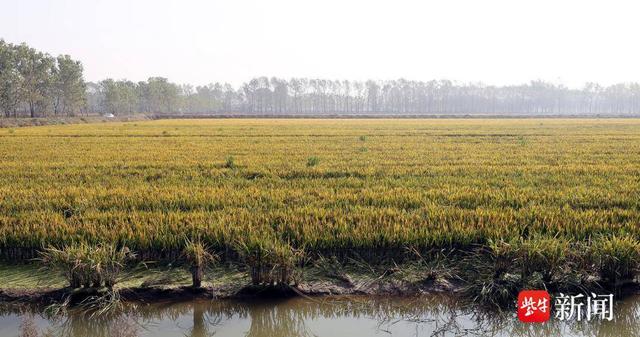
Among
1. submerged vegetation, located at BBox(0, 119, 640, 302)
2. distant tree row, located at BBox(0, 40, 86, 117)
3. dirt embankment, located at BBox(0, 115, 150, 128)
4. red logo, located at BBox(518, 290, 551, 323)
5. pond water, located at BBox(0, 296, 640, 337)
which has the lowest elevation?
pond water, located at BBox(0, 296, 640, 337)

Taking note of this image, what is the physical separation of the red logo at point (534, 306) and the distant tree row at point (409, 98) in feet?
473

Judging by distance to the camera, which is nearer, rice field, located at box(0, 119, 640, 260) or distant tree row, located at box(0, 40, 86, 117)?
rice field, located at box(0, 119, 640, 260)

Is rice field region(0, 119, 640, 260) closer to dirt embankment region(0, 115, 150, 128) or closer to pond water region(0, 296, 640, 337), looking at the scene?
pond water region(0, 296, 640, 337)

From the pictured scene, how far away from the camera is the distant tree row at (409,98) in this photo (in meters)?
158

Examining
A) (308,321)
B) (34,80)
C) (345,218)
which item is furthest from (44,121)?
(308,321)

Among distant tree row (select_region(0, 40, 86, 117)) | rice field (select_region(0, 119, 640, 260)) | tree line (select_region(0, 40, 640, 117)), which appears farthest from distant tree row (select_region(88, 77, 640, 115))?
rice field (select_region(0, 119, 640, 260))

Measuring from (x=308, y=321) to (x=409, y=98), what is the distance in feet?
553

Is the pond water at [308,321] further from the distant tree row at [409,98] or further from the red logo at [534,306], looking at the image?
the distant tree row at [409,98]

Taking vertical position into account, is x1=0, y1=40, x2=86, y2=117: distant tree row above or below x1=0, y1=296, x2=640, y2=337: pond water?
above

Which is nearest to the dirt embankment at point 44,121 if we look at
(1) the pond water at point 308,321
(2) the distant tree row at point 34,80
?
(2) the distant tree row at point 34,80

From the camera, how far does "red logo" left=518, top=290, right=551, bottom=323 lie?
16.8 ft

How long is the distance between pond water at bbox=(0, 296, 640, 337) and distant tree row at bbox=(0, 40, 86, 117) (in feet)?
214

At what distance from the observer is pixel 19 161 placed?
15773 mm

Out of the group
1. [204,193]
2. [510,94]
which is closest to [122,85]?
[204,193]
